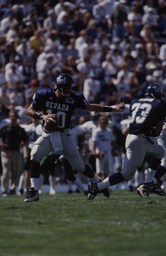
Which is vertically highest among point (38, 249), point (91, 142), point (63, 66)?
point (38, 249)

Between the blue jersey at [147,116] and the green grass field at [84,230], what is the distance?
3.56ft

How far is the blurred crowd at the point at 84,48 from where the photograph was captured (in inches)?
637

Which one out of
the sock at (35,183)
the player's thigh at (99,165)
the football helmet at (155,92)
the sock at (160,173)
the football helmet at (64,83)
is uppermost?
the football helmet at (64,83)

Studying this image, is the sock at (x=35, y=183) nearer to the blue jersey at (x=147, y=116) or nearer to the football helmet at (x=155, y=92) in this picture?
the blue jersey at (x=147, y=116)

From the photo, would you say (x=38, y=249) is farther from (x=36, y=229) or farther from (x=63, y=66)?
(x=63, y=66)

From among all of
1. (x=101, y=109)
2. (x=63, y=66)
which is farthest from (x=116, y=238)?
(x=63, y=66)

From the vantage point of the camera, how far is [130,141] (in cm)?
852

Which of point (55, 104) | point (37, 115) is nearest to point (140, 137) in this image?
point (55, 104)

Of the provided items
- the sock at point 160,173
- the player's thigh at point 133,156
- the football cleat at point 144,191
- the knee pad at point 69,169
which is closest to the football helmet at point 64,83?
the player's thigh at point 133,156

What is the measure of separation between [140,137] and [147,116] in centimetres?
29

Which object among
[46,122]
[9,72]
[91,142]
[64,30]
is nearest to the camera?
[46,122]

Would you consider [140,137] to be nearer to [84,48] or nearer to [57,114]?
[57,114]

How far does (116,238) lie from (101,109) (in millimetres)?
4034

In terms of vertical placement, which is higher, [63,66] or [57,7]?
[57,7]
